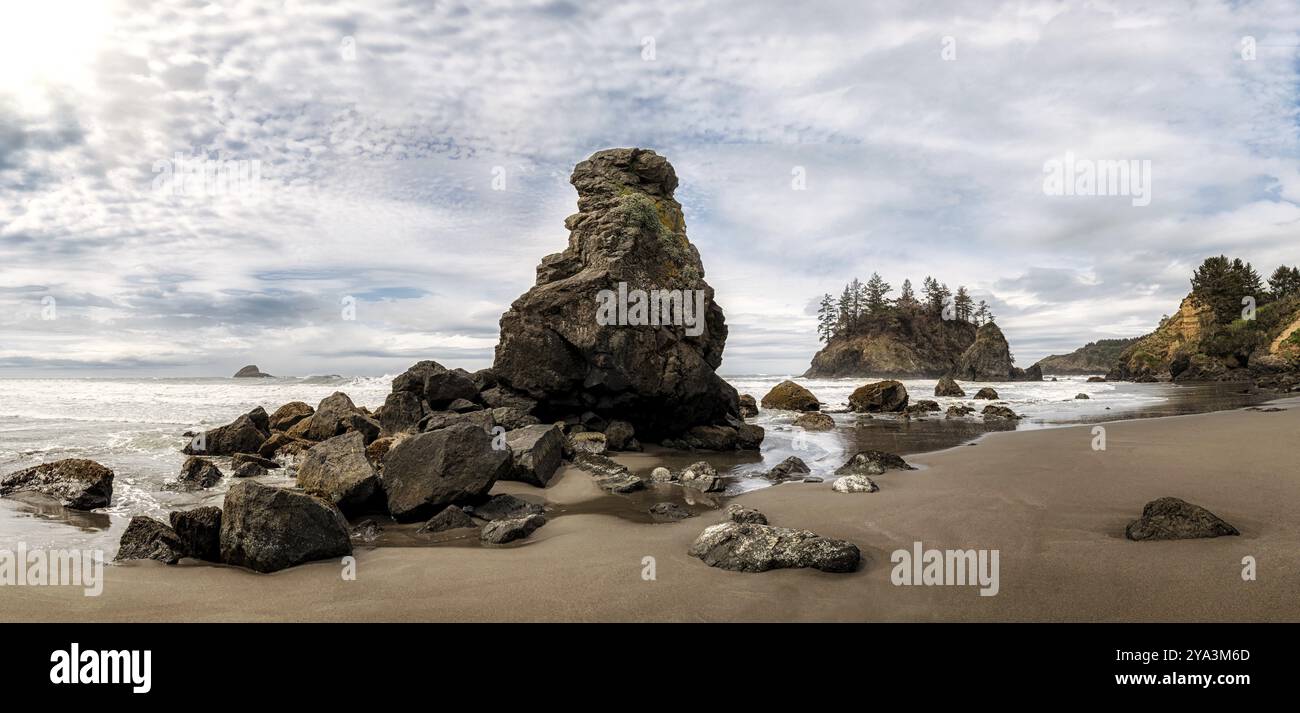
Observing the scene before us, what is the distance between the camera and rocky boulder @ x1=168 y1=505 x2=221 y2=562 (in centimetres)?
622

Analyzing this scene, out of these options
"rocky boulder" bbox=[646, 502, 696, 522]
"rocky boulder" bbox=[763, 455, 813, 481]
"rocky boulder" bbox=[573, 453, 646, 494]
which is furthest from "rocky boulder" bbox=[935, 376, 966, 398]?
"rocky boulder" bbox=[646, 502, 696, 522]

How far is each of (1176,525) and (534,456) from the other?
8.80m

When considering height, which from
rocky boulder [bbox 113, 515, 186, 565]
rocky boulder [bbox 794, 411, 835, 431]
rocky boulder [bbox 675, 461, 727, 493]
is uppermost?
rocky boulder [bbox 113, 515, 186, 565]

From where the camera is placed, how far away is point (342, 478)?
28.2 ft

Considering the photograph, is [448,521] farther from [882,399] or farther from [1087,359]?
[1087,359]

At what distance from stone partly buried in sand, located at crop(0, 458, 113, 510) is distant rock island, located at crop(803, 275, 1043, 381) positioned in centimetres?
9260

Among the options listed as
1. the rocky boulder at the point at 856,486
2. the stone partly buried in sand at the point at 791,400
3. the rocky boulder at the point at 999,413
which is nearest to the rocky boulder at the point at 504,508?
the rocky boulder at the point at 856,486

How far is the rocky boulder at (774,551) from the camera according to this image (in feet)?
17.0

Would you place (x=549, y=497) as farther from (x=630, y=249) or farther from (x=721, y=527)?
(x=630, y=249)

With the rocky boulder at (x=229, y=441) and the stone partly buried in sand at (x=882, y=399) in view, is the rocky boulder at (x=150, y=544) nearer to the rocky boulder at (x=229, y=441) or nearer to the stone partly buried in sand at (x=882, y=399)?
the rocky boulder at (x=229, y=441)

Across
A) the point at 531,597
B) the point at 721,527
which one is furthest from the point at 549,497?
the point at 531,597

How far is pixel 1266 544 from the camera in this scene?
17.1ft

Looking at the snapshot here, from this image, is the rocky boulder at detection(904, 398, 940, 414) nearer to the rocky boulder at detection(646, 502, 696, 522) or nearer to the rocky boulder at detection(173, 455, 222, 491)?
the rocky boulder at detection(646, 502, 696, 522)

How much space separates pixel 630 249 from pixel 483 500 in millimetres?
10316
